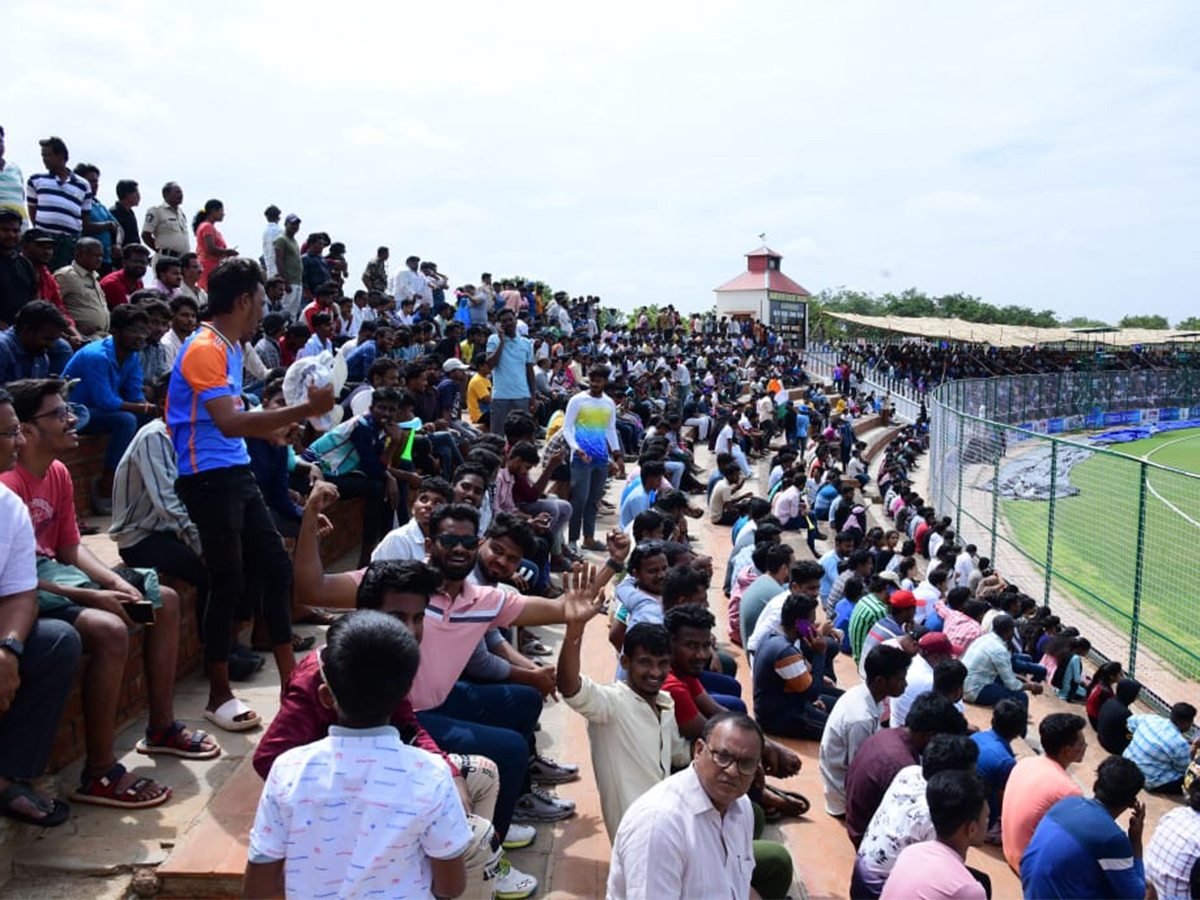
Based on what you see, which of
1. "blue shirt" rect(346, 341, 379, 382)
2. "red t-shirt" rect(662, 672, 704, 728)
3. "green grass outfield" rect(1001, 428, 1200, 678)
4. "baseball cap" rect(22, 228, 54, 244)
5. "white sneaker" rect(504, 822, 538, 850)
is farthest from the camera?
"green grass outfield" rect(1001, 428, 1200, 678)

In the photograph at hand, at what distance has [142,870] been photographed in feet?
11.1

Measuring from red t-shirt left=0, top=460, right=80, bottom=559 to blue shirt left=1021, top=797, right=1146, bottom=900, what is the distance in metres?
4.56

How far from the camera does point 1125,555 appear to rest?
16406 millimetres

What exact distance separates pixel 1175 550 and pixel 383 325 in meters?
14.3

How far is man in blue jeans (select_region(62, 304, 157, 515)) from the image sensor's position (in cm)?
632

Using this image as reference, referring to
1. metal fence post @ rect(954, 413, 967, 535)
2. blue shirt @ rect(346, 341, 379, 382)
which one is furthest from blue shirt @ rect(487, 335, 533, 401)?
metal fence post @ rect(954, 413, 967, 535)

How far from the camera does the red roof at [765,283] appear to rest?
6306cm

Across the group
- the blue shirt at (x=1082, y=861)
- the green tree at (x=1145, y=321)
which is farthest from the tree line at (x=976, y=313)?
the blue shirt at (x=1082, y=861)

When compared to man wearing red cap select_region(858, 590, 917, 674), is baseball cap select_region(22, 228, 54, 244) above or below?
above

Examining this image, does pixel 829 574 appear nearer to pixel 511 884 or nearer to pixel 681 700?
pixel 681 700

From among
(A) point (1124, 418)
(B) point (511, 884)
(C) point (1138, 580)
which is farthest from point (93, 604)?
(A) point (1124, 418)

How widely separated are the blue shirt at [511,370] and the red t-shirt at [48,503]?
22.5 feet

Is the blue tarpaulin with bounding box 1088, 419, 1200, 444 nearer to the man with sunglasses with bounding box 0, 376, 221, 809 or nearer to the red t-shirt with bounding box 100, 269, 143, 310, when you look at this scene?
the red t-shirt with bounding box 100, 269, 143, 310

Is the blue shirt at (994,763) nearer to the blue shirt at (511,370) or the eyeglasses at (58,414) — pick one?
the eyeglasses at (58,414)
